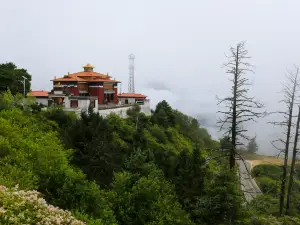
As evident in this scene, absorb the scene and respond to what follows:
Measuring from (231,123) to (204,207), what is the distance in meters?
4.22

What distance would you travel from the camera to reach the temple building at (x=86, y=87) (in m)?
38.7

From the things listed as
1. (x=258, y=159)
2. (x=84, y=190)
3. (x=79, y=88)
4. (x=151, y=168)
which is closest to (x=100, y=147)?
(x=151, y=168)

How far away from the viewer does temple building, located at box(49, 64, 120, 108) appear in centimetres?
3872

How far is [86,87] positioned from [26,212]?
35.2 metres

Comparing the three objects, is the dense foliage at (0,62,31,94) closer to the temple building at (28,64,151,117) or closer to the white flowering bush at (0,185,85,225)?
the temple building at (28,64,151,117)

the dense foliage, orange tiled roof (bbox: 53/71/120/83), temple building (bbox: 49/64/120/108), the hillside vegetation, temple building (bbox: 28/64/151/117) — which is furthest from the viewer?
orange tiled roof (bbox: 53/71/120/83)

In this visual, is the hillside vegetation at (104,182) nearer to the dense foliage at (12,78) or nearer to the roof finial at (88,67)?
the dense foliage at (12,78)

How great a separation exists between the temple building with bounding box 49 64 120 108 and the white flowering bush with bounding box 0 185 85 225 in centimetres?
2756

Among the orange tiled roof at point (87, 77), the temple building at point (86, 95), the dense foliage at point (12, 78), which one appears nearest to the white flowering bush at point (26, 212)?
the temple building at point (86, 95)

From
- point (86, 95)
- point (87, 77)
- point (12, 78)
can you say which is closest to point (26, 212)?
point (12, 78)

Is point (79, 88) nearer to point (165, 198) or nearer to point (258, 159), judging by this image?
point (165, 198)

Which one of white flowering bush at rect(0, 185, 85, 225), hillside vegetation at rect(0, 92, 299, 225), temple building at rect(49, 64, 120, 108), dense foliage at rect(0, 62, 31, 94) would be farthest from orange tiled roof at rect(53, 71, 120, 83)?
white flowering bush at rect(0, 185, 85, 225)

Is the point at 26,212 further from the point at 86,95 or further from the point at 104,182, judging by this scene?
the point at 86,95

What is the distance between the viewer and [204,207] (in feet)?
42.5
